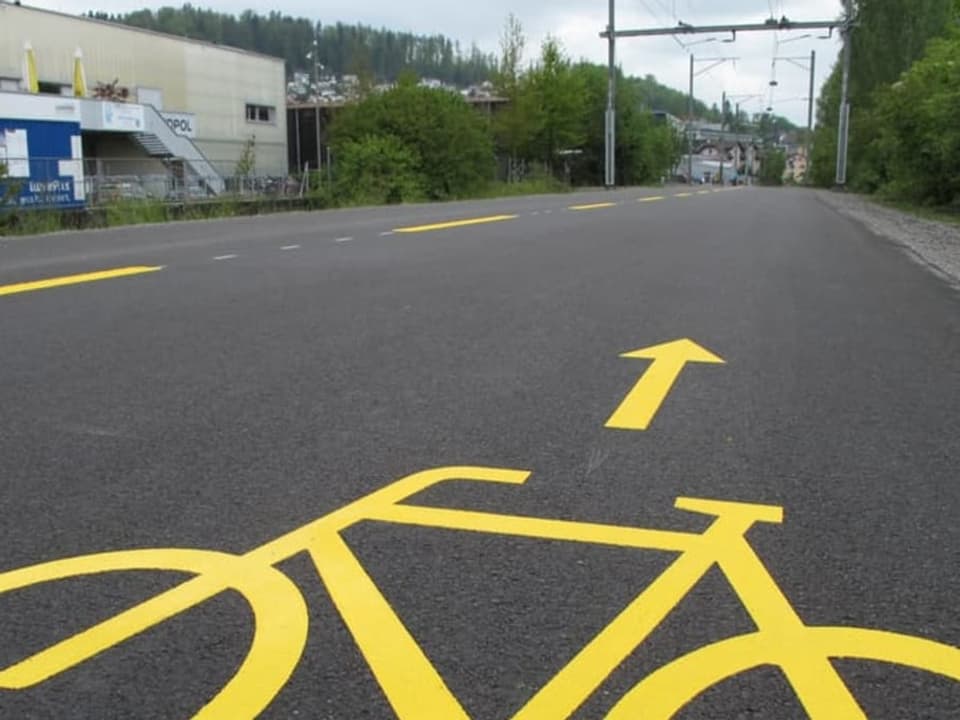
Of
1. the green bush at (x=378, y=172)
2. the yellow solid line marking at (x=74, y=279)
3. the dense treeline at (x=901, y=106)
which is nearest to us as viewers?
the yellow solid line marking at (x=74, y=279)

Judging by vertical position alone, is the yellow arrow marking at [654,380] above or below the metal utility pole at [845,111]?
below

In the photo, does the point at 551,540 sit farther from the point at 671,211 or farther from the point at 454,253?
the point at 671,211

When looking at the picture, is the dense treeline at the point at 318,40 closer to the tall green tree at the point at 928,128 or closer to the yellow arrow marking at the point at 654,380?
the tall green tree at the point at 928,128

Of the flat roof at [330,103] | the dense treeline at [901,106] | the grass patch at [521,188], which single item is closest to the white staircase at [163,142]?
the grass patch at [521,188]

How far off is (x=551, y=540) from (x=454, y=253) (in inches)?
398

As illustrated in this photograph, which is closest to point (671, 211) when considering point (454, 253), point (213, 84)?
point (454, 253)

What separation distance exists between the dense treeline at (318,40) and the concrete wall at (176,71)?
1559 inches

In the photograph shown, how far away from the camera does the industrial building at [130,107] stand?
32.3 m

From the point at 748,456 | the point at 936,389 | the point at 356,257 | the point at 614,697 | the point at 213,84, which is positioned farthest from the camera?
the point at 213,84

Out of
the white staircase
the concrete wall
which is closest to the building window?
the concrete wall

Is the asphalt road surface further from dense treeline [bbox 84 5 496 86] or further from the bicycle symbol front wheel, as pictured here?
dense treeline [bbox 84 5 496 86]

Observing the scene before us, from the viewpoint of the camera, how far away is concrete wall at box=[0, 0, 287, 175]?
46188mm

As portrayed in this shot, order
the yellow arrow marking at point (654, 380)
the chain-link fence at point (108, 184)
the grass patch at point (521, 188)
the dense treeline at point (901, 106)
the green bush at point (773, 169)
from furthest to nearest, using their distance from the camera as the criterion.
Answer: the green bush at point (773, 169)
the grass patch at point (521, 188)
the dense treeline at point (901, 106)
the chain-link fence at point (108, 184)
the yellow arrow marking at point (654, 380)

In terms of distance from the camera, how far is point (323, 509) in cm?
394
